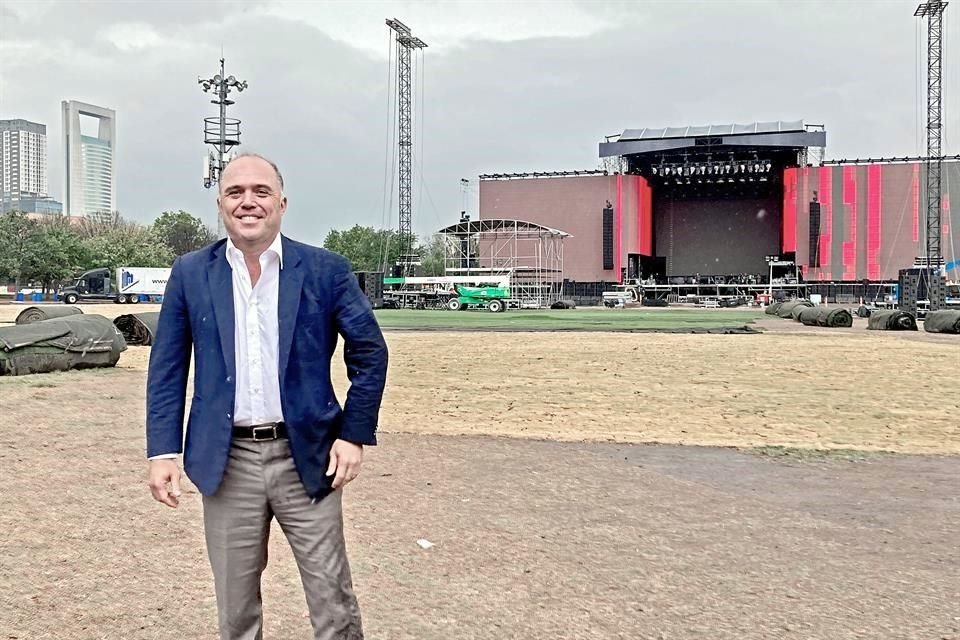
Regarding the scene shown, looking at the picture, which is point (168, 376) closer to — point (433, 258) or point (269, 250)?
point (269, 250)

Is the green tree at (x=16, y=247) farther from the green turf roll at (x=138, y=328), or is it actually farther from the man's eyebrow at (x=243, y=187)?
the man's eyebrow at (x=243, y=187)

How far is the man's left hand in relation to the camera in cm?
307

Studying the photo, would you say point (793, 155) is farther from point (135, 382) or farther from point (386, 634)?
point (386, 634)

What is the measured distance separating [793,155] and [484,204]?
31150 mm

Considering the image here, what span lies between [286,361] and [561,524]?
352 cm

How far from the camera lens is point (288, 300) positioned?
305cm

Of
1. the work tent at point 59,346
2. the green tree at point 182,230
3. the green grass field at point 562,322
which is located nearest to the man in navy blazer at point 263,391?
the work tent at point 59,346

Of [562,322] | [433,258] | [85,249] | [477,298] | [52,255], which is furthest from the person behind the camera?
[433,258]

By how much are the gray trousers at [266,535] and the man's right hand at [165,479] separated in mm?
131

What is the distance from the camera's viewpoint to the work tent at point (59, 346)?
15414 mm

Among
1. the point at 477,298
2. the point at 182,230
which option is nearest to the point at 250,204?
the point at 477,298

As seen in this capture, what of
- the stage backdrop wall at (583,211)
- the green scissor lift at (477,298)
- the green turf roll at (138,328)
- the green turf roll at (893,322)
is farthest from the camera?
the stage backdrop wall at (583,211)

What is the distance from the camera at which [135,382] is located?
14891 mm

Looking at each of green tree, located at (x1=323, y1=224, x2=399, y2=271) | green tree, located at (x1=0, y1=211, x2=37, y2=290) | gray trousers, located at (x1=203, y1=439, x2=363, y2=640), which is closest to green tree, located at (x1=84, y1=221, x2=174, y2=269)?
green tree, located at (x1=0, y1=211, x2=37, y2=290)
